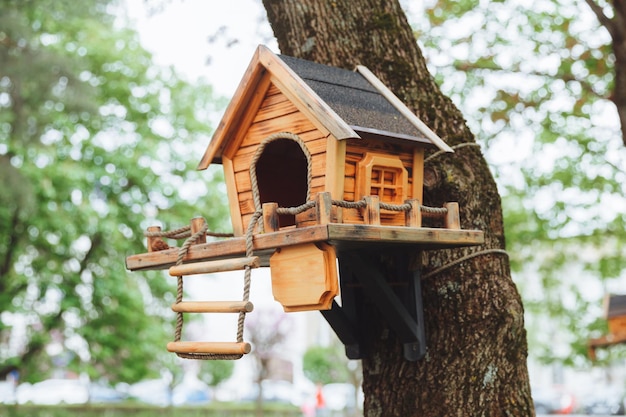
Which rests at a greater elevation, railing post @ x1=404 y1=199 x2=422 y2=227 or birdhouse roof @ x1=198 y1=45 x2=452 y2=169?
birdhouse roof @ x1=198 y1=45 x2=452 y2=169

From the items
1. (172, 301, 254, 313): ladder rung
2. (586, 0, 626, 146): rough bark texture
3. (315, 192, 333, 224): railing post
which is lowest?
(172, 301, 254, 313): ladder rung

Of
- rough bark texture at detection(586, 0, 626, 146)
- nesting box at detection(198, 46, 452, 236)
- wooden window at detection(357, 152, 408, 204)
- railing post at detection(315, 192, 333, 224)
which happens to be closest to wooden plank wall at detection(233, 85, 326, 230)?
nesting box at detection(198, 46, 452, 236)

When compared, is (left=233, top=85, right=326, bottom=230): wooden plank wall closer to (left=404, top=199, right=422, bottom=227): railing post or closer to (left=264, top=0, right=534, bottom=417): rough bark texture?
(left=404, top=199, right=422, bottom=227): railing post

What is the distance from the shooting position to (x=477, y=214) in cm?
321

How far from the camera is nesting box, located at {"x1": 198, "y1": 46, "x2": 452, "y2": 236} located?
2.60 metres

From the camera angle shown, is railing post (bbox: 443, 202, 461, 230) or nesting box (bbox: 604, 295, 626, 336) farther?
nesting box (bbox: 604, 295, 626, 336)

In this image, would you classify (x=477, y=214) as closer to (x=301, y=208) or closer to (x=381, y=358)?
(x=381, y=358)

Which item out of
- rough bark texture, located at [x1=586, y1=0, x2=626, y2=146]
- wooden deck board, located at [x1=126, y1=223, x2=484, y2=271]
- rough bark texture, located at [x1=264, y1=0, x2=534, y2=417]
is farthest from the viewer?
rough bark texture, located at [x1=586, y1=0, x2=626, y2=146]

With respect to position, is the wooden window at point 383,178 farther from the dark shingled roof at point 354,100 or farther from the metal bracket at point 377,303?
the metal bracket at point 377,303

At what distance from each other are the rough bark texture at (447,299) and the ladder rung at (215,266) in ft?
2.98

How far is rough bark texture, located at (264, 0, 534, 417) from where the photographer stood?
3.02 metres

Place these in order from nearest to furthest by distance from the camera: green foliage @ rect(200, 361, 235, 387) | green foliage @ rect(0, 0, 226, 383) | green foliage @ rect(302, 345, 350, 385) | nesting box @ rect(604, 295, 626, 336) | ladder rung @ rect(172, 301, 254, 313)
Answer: ladder rung @ rect(172, 301, 254, 313), nesting box @ rect(604, 295, 626, 336), green foliage @ rect(0, 0, 226, 383), green foliage @ rect(200, 361, 235, 387), green foliage @ rect(302, 345, 350, 385)

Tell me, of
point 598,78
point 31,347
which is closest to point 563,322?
point 598,78

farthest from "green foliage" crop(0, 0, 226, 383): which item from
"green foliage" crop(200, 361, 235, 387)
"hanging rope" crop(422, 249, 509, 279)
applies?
"green foliage" crop(200, 361, 235, 387)
